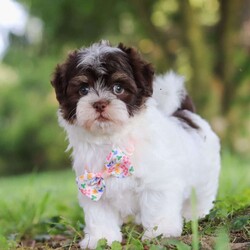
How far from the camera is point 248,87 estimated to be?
13539 mm

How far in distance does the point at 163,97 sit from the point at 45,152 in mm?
16002

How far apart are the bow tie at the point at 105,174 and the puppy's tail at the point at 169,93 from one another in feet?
3.09

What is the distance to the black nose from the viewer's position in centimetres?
368

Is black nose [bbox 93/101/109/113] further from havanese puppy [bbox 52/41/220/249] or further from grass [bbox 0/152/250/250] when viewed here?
grass [bbox 0/152/250/250]

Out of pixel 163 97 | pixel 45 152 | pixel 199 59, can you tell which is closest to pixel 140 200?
pixel 163 97

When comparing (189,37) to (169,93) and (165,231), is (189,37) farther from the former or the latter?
(165,231)

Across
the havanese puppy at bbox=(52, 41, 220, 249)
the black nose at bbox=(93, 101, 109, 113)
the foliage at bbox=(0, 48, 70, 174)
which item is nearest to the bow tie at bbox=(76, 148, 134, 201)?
the havanese puppy at bbox=(52, 41, 220, 249)

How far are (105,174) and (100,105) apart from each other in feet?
1.80

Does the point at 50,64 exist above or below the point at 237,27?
above

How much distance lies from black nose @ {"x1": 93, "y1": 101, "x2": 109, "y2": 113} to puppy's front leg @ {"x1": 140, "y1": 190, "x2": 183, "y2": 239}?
695 mm

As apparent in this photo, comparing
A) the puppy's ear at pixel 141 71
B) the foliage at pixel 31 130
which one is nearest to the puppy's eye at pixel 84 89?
the puppy's ear at pixel 141 71

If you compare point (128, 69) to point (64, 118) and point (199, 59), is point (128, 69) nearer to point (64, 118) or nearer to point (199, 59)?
point (64, 118)

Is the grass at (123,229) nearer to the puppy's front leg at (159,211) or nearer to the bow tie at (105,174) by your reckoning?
the puppy's front leg at (159,211)

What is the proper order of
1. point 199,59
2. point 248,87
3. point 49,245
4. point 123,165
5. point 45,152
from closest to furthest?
point 123,165, point 49,245, point 199,59, point 248,87, point 45,152
